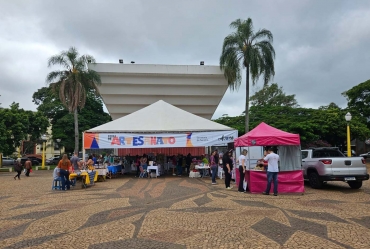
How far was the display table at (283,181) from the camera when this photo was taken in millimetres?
10336

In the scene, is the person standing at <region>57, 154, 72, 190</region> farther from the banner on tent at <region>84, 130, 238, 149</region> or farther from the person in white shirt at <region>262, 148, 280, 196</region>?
the person in white shirt at <region>262, 148, 280, 196</region>

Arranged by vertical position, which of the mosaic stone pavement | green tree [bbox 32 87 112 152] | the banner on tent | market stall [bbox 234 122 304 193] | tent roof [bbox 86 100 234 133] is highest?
green tree [bbox 32 87 112 152]

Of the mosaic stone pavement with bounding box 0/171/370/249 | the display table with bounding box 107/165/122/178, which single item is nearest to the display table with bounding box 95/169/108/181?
the display table with bounding box 107/165/122/178

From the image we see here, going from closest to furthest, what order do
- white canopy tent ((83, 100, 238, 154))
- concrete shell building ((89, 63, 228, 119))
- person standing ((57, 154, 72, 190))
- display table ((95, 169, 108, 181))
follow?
person standing ((57, 154, 72, 190)) → display table ((95, 169, 108, 181)) → white canopy tent ((83, 100, 238, 154)) → concrete shell building ((89, 63, 228, 119))

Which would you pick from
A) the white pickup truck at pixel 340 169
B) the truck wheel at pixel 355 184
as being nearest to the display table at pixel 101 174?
the white pickup truck at pixel 340 169

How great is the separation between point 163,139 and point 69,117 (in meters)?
23.2

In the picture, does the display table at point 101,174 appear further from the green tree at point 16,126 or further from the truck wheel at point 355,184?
the green tree at point 16,126

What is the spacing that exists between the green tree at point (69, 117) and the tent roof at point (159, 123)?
18.2m

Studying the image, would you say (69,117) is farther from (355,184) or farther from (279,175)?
(355,184)

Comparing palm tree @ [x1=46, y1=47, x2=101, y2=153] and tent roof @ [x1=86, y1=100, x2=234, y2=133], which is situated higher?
palm tree @ [x1=46, y1=47, x2=101, y2=153]

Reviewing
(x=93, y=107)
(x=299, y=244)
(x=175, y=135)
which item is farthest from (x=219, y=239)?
(x=93, y=107)

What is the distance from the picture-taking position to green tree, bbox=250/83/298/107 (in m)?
42.6

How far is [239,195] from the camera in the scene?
33.0 ft

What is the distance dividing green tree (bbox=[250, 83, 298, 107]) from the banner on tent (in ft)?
89.7
